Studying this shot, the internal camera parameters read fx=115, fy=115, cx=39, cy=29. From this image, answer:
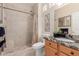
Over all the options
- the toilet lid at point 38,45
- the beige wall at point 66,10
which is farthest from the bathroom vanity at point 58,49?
the beige wall at point 66,10

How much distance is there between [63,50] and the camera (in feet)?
5.43

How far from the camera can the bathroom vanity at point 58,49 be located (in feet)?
4.75

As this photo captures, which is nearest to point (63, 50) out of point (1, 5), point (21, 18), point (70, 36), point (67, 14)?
point (70, 36)

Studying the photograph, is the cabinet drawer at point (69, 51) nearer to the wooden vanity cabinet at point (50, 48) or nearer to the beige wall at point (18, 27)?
the wooden vanity cabinet at point (50, 48)

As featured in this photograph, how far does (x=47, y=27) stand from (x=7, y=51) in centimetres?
81

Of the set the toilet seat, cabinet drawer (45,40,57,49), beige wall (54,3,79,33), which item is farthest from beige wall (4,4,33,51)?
beige wall (54,3,79,33)

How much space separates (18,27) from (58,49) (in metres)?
0.74

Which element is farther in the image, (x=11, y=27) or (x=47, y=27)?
(x=47, y=27)

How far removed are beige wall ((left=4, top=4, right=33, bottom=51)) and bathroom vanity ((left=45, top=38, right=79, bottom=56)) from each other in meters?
0.34

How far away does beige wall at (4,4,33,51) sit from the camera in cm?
184

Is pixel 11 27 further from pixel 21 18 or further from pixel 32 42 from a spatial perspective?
pixel 32 42

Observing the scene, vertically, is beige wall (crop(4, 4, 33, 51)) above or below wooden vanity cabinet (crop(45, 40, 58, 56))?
above

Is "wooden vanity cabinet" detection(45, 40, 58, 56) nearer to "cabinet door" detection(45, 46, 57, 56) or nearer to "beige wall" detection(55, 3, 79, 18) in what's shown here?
"cabinet door" detection(45, 46, 57, 56)

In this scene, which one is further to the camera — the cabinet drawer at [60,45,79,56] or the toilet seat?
the toilet seat
